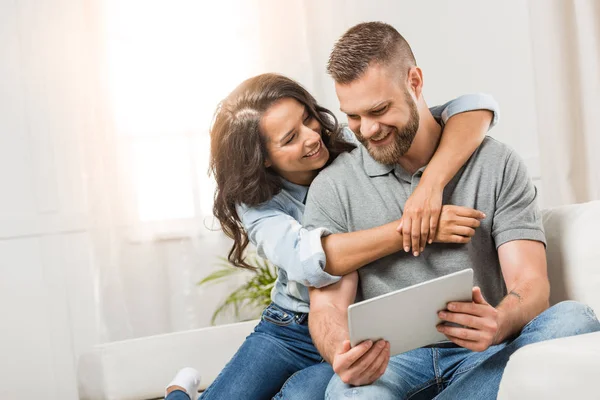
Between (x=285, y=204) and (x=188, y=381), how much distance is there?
1.83 ft

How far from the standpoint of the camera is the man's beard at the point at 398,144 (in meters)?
1.67

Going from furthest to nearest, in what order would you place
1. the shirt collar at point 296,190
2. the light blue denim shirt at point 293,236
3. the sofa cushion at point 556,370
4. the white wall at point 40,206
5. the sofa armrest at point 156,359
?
the white wall at point 40,206, the sofa armrest at point 156,359, the shirt collar at point 296,190, the light blue denim shirt at point 293,236, the sofa cushion at point 556,370

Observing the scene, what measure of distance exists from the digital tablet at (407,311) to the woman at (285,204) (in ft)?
0.95

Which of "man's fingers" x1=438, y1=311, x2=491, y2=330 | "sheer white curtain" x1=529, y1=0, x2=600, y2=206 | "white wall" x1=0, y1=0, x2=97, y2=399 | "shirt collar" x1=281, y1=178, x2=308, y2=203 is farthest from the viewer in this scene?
"white wall" x1=0, y1=0, x2=97, y2=399

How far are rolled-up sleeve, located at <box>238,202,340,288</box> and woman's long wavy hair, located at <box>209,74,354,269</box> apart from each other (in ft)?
0.16

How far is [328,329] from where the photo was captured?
154 centimetres

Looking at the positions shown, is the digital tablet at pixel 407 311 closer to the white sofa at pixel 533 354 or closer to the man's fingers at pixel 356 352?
the man's fingers at pixel 356 352

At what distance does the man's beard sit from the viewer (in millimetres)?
1665

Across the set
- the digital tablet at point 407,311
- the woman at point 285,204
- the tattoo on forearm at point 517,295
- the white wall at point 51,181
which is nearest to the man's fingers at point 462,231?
the woman at point 285,204

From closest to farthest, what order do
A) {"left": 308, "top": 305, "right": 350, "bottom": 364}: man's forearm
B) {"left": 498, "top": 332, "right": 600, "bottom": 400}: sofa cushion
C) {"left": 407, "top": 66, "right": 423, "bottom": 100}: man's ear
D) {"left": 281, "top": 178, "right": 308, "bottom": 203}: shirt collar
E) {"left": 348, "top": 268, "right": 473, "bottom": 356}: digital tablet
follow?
{"left": 498, "top": 332, "right": 600, "bottom": 400}: sofa cushion
{"left": 348, "top": 268, "right": 473, "bottom": 356}: digital tablet
{"left": 308, "top": 305, "right": 350, "bottom": 364}: man's forearm
{"left": 407, "top": 66, "right": 423, "bottom": 100}: man's ear
{"left": 281, "top": 178, "right": 308, "bottom": 203}: shirt collar

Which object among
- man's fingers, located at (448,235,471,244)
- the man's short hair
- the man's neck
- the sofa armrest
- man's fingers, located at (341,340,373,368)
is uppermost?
the man's short hair

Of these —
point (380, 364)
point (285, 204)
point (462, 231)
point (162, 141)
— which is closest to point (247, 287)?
point (162, 141)

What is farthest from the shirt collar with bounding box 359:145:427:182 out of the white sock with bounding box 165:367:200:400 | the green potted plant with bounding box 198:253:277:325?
the green potted plant with bounding box 198:253:277:325

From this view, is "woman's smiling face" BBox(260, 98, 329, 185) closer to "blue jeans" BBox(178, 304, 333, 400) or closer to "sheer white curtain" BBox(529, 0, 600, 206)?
"blue jeans" BBox(178, 304, 333, 400)
